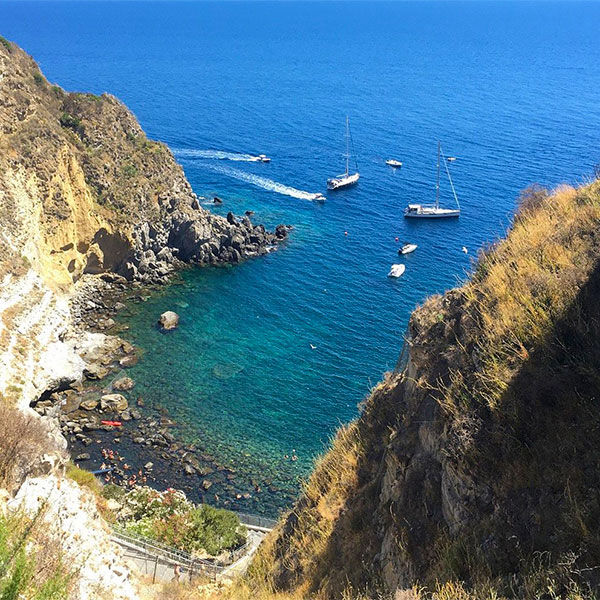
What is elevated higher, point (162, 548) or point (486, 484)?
point (486, 484)

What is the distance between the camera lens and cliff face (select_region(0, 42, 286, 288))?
50.0 meters

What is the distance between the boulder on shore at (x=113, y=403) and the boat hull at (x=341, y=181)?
51.3 meters

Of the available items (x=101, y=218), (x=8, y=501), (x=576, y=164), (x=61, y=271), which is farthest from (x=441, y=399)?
(x=576, y=164)

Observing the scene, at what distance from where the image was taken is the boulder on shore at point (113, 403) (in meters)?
42.6

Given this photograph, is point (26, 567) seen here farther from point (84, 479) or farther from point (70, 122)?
point (70, 122)

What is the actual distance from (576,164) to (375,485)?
3240 inches

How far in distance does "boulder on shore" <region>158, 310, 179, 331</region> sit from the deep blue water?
1.07m

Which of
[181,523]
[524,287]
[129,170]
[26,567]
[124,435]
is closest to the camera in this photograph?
[26,567]

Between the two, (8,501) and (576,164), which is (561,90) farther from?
(8,501)

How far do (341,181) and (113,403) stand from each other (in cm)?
5328

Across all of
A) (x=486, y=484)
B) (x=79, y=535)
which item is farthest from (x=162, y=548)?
(x=486, y=484)

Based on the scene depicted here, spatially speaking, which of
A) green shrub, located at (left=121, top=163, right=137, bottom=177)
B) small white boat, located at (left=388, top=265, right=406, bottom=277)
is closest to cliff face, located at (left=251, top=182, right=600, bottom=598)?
small white boat, located at (left=388, top=265, right=406, bottom=277)

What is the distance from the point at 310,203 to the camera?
3219 inches

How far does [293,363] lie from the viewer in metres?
50.2
